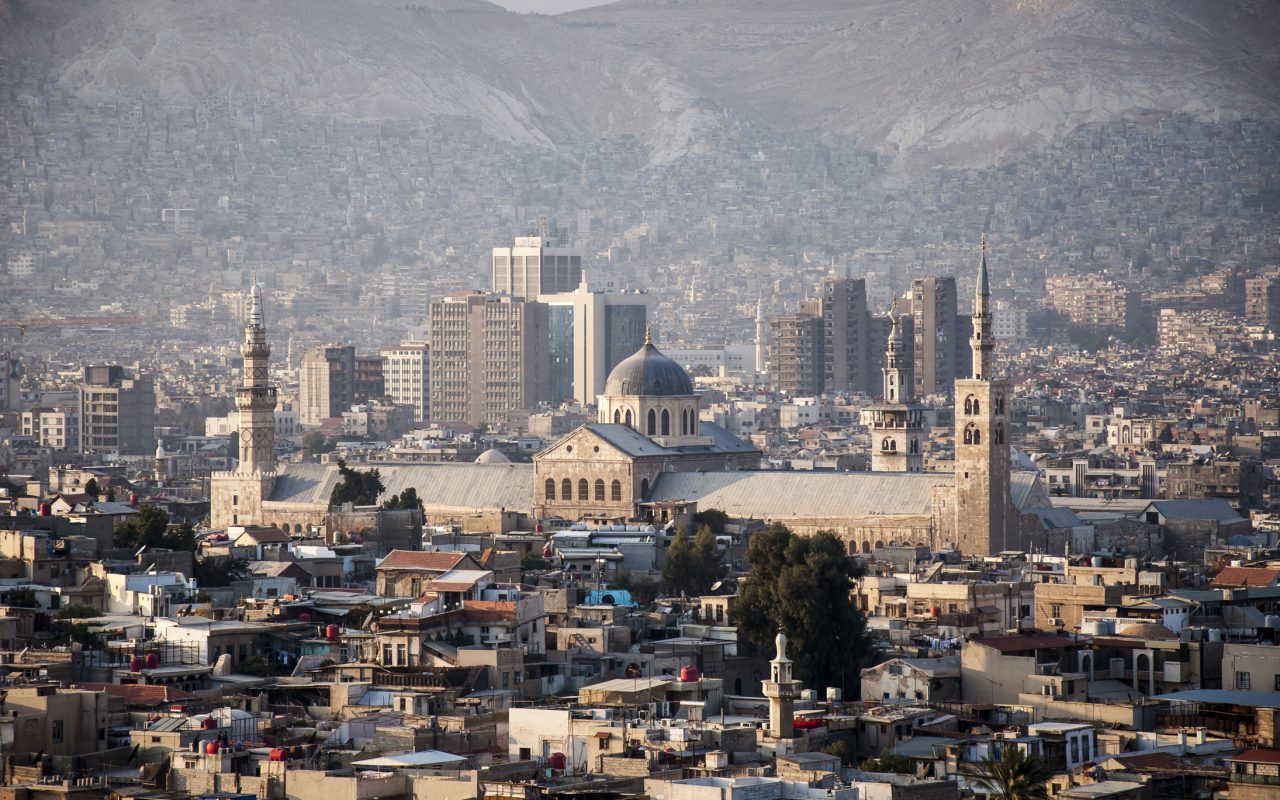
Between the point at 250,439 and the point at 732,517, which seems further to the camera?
the point at 250,439

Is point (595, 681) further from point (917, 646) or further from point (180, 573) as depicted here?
point (180, 573)

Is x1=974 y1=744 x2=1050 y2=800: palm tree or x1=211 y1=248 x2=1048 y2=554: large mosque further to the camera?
x1=211 y1=248 x2=1048 y2=554: large mosque

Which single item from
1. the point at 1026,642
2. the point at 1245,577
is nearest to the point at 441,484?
the point at 1245,577

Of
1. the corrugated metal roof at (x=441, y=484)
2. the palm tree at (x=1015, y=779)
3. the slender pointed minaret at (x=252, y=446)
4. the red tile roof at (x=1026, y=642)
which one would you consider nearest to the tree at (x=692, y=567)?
the red tile roof at (x=1026, y=642)

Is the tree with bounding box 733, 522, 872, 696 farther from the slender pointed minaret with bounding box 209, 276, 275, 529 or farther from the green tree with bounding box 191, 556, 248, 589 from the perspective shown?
the slender pointed minaret with bounding box 209, 276, 275, 529

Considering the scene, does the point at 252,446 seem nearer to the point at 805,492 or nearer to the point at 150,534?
the point at 805,492

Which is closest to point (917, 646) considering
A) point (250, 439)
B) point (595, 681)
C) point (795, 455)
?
point (595, 681)

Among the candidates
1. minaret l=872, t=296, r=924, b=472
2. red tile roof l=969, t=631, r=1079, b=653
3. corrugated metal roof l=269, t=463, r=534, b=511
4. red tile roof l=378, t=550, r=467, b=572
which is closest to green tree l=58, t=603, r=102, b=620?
red tile roof l=378, t=550, r=467, b=572
